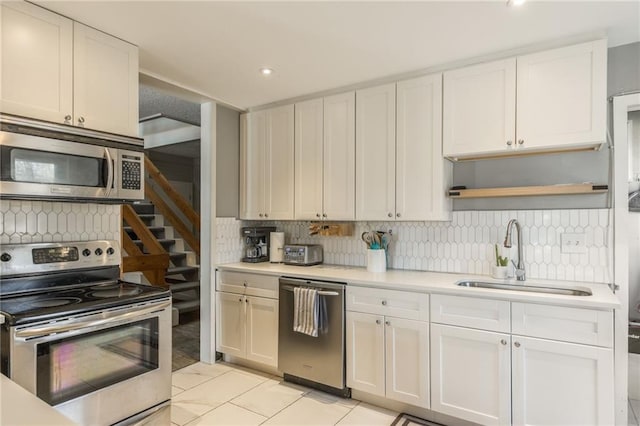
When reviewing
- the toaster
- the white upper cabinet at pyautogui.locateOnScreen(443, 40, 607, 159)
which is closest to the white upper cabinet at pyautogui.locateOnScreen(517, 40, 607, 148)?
the white upper cabinet at pyautogui.locateOnScreen(443, 40, 607, 159)

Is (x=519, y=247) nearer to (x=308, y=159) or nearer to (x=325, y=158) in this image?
(x=325, y=158)

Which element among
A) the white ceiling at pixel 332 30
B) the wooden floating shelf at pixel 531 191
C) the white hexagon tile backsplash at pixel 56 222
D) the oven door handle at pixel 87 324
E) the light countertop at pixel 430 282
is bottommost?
the oven door handle at pixel 87 324

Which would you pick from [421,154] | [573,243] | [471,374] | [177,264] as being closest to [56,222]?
[421,154]

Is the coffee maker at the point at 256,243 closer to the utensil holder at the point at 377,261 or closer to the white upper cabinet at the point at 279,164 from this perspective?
the white upper cabinet at the point at 279,164

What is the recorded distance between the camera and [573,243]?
100 inches

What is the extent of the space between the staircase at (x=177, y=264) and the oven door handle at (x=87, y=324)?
291 cm

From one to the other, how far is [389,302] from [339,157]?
1308 millimetres

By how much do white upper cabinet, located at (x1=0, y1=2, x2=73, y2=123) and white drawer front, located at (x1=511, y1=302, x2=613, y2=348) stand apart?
281 centimetres

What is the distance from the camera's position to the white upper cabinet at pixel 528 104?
7.44 feet

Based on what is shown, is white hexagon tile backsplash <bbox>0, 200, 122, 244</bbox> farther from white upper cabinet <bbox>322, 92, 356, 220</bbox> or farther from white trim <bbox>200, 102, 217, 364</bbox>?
white upper cabinet <bbox>322, 92, 356, 220</bbox>

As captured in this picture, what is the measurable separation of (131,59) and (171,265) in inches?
143

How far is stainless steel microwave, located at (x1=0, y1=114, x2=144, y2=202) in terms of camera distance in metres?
1.83

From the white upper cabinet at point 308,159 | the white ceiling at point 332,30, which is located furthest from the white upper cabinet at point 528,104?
the white upper cabinet at point 308,159

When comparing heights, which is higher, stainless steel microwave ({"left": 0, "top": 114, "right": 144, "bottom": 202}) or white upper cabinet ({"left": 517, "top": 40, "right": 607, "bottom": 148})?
white upper cabinet ({"left": 517, "top": 40, "right": 607, "bottom": 148})
